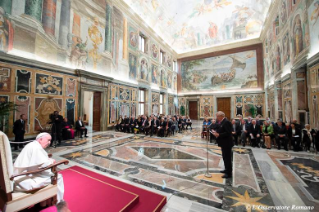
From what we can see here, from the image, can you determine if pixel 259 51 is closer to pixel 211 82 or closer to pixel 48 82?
pixel 211 82

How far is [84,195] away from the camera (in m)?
2.37

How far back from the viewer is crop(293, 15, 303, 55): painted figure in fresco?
6449mm

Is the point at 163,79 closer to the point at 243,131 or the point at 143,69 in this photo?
the point at 143,69

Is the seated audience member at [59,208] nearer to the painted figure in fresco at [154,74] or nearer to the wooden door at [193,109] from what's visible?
the painted figure in fresco at [154,74]

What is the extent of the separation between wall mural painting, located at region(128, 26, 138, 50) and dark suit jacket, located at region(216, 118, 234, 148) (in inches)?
444

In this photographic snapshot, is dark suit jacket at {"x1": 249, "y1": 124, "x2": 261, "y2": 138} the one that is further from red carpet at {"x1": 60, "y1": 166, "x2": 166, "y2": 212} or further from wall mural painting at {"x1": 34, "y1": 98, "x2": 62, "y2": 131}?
wall mural painting at {"x1": 34, "y1": 98, "x2": 62, "y2": 131}

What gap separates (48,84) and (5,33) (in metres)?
2.40

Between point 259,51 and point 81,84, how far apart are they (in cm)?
1866

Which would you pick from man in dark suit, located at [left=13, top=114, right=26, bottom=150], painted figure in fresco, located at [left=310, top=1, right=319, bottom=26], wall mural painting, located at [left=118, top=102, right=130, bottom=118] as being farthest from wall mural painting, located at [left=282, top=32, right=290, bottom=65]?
man in dark suit, located at [left=13, top=114, right=26, bottom=150]

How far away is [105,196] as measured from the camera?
236 centimetres

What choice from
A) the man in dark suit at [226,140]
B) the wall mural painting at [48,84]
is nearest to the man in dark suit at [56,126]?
the wall mural painting at [48,84]

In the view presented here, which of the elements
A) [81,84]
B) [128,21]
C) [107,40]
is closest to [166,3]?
[128,21]

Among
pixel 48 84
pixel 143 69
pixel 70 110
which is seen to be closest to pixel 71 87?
pixel 48 84

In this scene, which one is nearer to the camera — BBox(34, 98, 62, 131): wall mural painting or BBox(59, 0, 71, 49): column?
BBox(34, 98, 62, 131): wall mural painting
